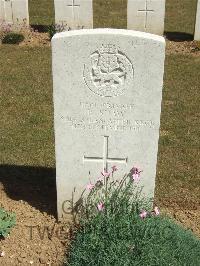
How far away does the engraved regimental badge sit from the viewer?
3.92m

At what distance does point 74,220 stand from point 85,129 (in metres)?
1.02

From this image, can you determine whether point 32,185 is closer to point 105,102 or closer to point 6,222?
point 6,222

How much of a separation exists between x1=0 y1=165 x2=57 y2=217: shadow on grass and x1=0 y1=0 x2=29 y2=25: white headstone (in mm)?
6788

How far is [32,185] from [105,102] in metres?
1.81

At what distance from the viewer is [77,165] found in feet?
14.5

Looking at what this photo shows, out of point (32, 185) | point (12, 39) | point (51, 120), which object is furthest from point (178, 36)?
point (32, 185)

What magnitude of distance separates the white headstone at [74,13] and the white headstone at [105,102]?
7668mm

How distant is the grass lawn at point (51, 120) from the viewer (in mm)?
5789

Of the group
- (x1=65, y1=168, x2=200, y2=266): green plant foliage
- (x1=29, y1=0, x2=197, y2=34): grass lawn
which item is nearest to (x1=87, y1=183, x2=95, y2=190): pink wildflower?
(x1=65, y1=168, x2=200, y2=266): green plant foliage

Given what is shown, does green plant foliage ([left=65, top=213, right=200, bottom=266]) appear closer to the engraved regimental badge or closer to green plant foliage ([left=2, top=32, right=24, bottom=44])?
the engraved regimental badge

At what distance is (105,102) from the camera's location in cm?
411

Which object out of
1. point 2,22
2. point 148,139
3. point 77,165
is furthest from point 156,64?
point 2,22

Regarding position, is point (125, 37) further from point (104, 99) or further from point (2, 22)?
point (2, 22)

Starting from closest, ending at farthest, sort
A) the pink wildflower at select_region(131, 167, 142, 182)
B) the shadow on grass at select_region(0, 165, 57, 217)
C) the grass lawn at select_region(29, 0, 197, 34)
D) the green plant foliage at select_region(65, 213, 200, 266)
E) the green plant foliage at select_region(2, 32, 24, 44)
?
1. the green plant foliage at select_region(65, 213, 200, 266)
2. the pink wildflower at select_region(131, 167, 142, 182)
3. the shadow on grass at select_region(0, 165, 57, 217)
4. the green plant foliage at select_region(2, 32, 24, 44)
5. the grass lawn at select_region(29, 0, 197, 34)
